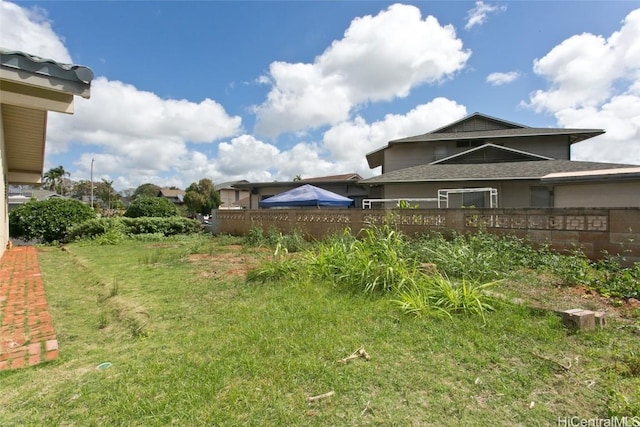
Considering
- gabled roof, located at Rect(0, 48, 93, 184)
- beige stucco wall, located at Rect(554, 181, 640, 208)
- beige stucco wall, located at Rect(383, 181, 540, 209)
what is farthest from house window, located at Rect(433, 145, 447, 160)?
gabled roof, located at Rect(0, 48, 93, 184)

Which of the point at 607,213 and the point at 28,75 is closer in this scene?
the point at 28,75

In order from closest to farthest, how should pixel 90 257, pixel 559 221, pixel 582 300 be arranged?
1. pixel 582 300
2. pixel 559 221
3. pixel 90 257

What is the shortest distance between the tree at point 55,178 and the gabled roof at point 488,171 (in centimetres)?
6860

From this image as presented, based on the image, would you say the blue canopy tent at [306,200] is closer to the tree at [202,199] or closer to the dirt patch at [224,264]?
the dirt patch at [224,264]

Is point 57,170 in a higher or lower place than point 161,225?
higher

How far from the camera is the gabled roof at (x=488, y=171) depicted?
39.0 ft

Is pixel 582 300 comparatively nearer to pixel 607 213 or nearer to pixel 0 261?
pixel 607 213

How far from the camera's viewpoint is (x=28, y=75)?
3.61 metres

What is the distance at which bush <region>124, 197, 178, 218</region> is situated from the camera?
1609 centimetres

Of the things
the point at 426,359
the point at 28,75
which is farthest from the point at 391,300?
the point at 28,75

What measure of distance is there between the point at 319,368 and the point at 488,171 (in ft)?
42.6

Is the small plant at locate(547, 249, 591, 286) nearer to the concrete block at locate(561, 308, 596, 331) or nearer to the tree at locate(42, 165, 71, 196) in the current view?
the concrete block at locate(561, 308, 596, 331)

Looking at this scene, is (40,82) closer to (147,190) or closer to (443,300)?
(443,300)

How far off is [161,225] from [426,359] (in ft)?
47.7
